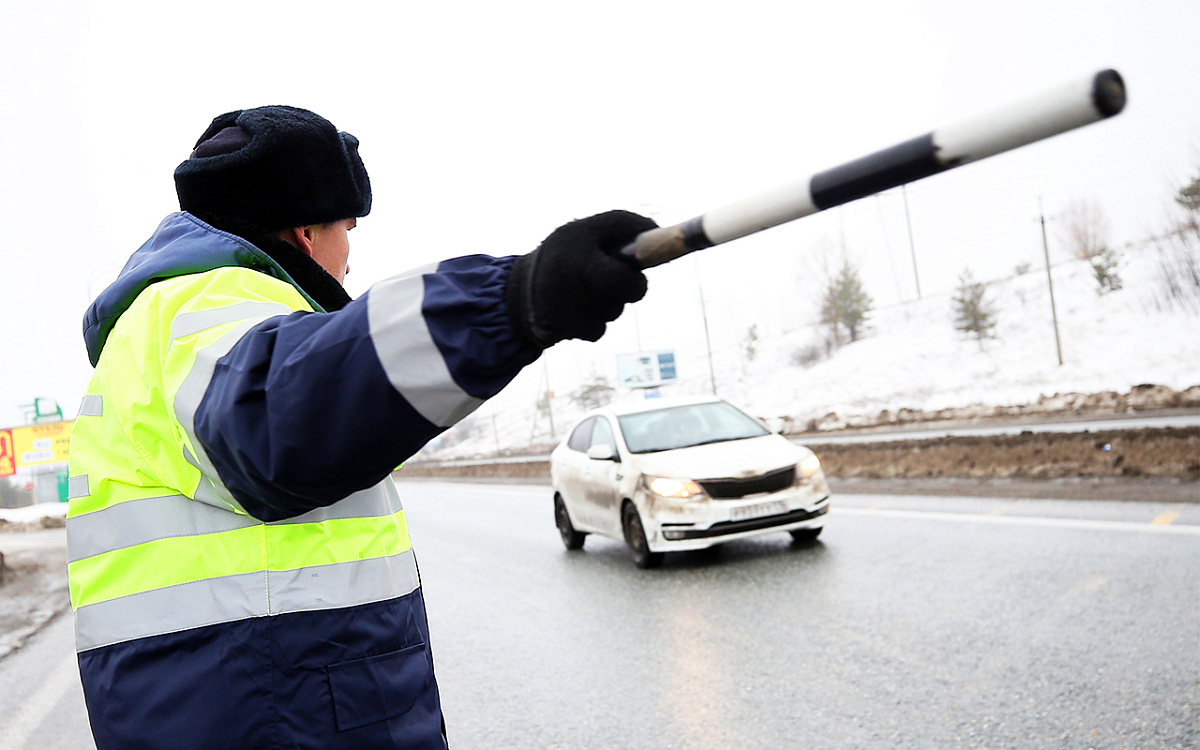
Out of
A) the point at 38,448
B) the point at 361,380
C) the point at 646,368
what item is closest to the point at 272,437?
the point at 361,380

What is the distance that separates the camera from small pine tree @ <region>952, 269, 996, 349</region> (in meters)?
51.9

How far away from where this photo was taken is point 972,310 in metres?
52.1

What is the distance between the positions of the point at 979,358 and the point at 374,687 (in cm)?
5483

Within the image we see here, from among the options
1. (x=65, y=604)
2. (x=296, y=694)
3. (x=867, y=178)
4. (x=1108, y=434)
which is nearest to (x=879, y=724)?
(x=296, y=694)

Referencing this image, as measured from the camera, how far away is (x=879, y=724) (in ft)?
13.6

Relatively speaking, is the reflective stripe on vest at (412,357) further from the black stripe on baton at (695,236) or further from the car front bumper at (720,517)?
the car front bumper at (720,517)

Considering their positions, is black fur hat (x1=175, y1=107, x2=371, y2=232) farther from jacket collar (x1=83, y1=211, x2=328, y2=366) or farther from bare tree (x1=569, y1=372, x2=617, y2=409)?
bare tree (x1=569, y1=372, x2=617, y2=409)

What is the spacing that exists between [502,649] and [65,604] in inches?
259

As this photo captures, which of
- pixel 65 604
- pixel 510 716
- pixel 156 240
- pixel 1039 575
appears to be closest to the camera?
pixel 156 240

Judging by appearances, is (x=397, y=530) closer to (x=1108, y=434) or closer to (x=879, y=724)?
(x=879, y=724)

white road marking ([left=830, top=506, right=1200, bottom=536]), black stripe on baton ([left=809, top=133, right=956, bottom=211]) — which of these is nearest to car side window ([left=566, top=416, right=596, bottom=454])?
white road marking ([left=830, top=506, right=1200, bottom=536])

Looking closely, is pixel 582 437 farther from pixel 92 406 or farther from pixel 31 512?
pixel 31 512

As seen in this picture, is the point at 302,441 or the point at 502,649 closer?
the point at 302,441

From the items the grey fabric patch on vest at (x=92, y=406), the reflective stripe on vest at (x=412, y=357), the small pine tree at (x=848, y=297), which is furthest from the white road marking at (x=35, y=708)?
the small pine tree at (x=848, y=297)
